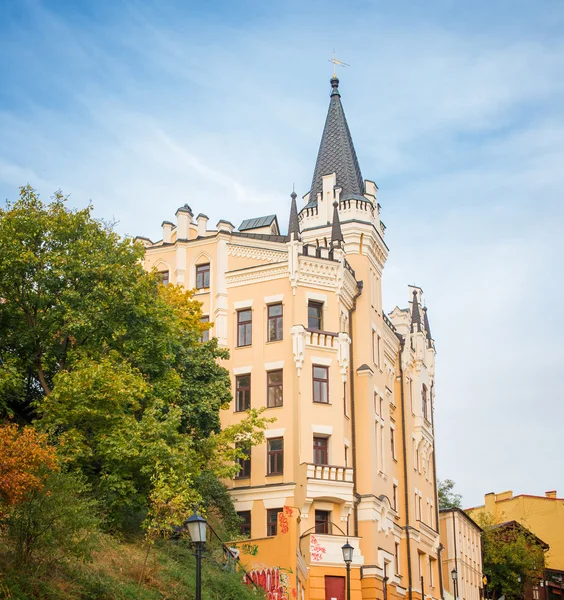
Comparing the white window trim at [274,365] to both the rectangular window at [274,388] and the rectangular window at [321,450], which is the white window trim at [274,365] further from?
the rectangular window at [321,450]

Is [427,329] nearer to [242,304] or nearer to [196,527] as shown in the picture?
[242,304]

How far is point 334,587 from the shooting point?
39250 mm

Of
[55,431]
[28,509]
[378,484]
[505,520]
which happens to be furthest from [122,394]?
[505,520]

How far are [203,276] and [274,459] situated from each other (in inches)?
399

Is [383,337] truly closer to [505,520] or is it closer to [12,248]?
[12,248]

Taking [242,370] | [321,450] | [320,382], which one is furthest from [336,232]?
[321,450]

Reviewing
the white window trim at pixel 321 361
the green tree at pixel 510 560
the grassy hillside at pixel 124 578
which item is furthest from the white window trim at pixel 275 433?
the green tree at pixel 510 560

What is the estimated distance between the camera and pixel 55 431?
106 feet

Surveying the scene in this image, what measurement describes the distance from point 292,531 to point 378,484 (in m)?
8.95

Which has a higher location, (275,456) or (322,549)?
(275,456)

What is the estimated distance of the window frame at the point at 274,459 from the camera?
137 ft

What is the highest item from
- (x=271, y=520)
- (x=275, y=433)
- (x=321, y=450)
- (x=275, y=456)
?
(x=275, y=433)

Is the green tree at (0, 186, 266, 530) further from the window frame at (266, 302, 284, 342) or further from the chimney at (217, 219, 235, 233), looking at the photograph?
the chimney at (217, 219, 235, 233)

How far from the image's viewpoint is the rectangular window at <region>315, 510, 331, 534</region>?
40.8m
